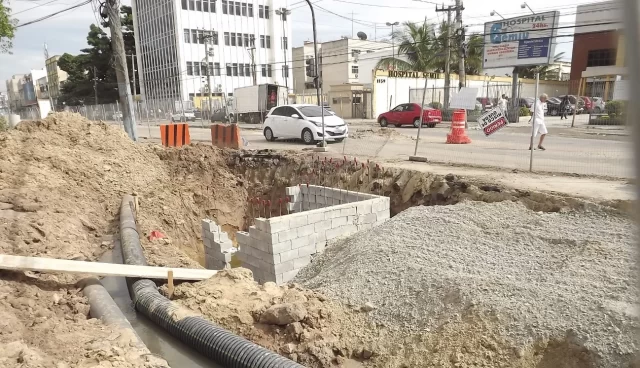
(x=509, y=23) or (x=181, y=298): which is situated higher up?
(x=509, y=23)

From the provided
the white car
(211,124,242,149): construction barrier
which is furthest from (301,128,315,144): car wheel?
(211,124,242,149): construction barrier

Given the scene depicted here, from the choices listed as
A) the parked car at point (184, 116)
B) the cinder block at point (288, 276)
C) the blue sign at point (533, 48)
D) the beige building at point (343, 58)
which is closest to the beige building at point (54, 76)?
the beige building at point (343, 58)

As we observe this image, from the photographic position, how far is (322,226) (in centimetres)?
757

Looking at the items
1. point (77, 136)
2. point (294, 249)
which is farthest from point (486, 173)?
point (77, 136)

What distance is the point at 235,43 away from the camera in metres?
51.2

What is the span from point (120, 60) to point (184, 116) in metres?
22.3

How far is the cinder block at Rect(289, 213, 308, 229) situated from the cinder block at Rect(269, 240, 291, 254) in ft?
0.91

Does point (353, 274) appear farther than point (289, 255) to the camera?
No

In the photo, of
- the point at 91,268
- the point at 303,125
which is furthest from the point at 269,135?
the point at 91,268

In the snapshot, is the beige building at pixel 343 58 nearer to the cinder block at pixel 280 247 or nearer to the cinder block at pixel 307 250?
the cinder block at pixel 307 250

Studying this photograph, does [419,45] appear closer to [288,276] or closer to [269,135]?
[269,135]

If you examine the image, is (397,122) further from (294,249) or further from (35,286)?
(35,286)

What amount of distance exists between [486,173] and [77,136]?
975cm

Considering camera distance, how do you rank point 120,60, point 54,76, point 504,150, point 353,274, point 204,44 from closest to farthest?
point 353,274
point 504,150
point 120,60
point 204,44
point 54,76
